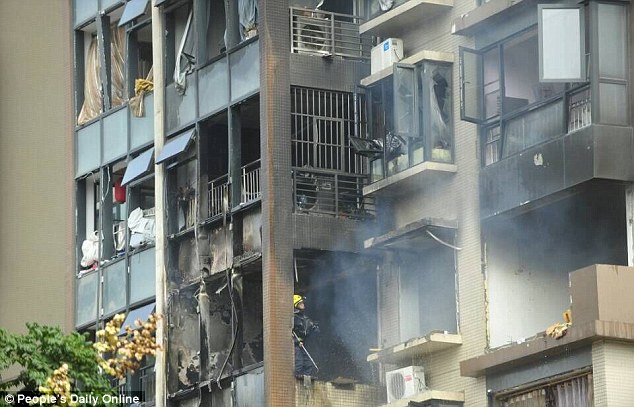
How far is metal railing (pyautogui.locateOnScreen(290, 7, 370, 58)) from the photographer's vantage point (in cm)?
4175

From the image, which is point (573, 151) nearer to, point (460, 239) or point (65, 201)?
point (460, 239)

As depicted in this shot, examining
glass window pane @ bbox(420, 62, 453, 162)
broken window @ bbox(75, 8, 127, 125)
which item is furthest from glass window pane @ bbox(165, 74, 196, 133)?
glass window pane @ bbox(420, 62, 453, 162)

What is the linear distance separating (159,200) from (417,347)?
28.6 ft

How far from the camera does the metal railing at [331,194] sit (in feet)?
134

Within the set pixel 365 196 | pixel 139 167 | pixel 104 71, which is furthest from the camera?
pixel 104 71

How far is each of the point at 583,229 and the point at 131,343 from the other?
10.7 m

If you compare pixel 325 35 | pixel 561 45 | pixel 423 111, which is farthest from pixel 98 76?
pixel 561 45

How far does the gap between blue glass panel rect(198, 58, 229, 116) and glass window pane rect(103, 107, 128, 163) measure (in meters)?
3.87

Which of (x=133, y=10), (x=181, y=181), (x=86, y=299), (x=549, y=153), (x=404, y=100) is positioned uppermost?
(x=133, y=10)

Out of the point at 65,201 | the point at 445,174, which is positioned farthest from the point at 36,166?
the point at 445,174

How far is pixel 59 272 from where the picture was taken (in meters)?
49.8

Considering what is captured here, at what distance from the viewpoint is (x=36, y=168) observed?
50656mm

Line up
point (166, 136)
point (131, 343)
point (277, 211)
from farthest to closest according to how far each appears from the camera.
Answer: point (166, 136) → point (277, 211) → point (131, 343)

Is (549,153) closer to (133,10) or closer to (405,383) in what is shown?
(405,383)
